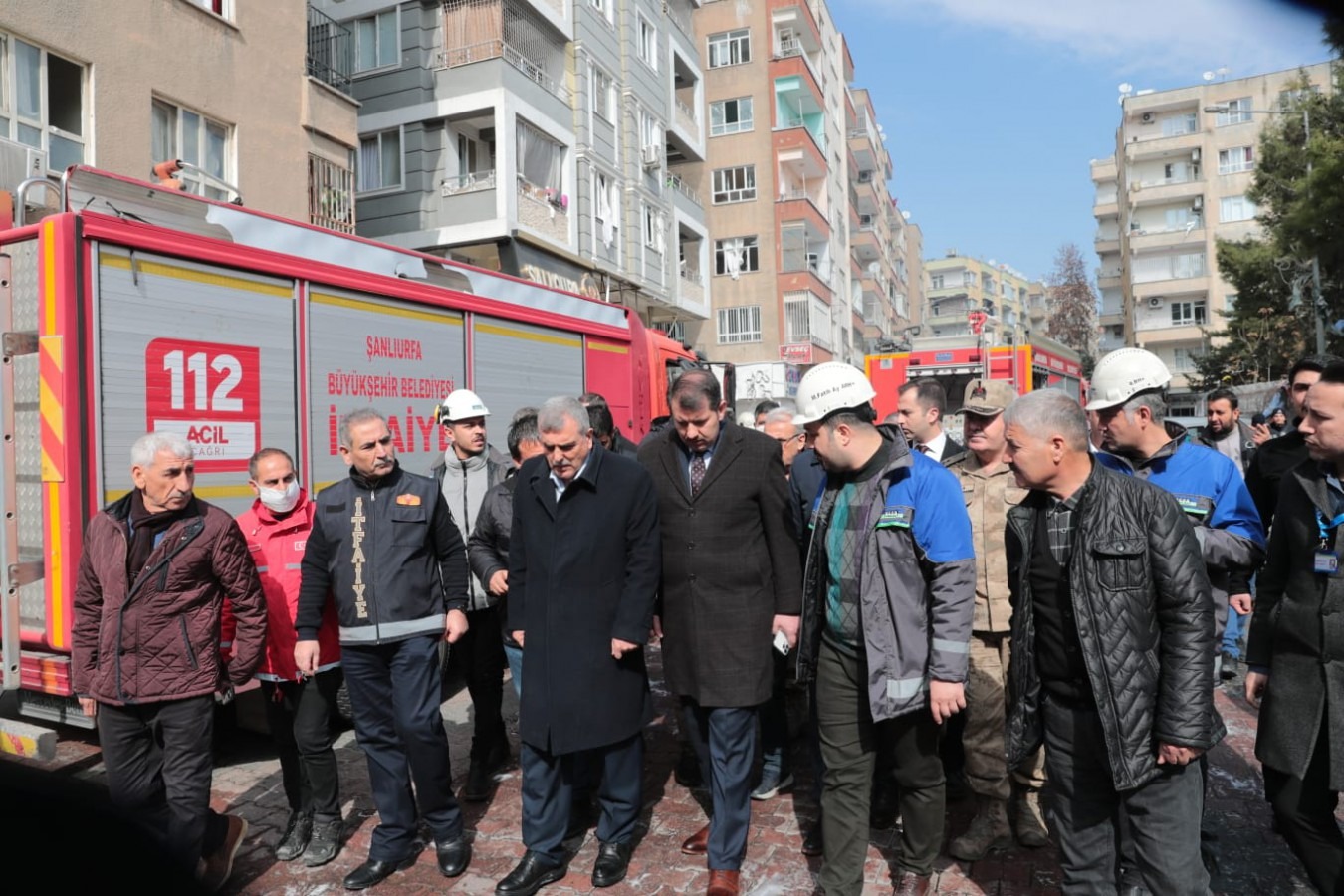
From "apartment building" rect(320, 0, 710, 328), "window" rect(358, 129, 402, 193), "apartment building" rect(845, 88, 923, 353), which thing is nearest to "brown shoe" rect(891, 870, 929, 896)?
"apartment building" rect(320, 0, 710, 328)

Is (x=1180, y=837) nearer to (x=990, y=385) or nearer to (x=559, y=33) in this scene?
(x=990, y=385)

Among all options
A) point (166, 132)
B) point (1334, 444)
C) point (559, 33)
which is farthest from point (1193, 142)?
point (1334, 444)

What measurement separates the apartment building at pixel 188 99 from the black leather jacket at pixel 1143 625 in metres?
8.95

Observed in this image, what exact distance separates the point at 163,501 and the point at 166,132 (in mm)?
11251

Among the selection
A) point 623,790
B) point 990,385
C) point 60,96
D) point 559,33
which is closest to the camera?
point 623,790

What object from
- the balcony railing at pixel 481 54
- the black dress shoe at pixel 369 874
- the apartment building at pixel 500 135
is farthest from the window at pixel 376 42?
the black dress shoe at pixel 369 874

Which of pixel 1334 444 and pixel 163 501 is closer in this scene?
pixel 1334 444

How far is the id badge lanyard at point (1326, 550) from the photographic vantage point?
295 centimetres

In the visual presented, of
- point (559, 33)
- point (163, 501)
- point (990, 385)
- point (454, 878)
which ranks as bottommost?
point (454, 878)

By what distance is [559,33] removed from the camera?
931 inches

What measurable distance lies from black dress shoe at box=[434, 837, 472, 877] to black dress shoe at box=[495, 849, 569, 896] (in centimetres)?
24

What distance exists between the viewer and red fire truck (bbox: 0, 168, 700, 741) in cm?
481

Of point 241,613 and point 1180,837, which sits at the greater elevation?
point 241,613

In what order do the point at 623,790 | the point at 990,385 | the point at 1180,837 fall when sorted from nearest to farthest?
the point at 1180,837
the point at 623,790
the point at 990,385
